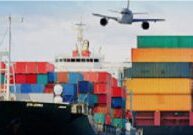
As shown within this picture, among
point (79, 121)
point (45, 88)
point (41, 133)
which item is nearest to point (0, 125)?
point (41, 133)

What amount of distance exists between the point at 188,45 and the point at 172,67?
337 cm

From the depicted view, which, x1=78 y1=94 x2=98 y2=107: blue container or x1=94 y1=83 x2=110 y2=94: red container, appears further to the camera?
x1=94 y1=83 x2=110 y2=94: red container

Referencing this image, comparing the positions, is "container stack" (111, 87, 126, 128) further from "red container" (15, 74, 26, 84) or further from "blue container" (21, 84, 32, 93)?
"blue container" (21, 84, 32, 93)

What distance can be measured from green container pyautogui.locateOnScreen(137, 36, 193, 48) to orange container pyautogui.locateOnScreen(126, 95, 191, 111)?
234 inches

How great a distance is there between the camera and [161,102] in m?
87.9

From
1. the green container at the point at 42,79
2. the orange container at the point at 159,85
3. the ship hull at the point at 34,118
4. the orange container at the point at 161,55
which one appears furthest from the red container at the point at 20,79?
the orange container at the point at 161,55

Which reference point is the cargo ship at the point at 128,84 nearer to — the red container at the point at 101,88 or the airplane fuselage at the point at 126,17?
the red container at the point at 101,88

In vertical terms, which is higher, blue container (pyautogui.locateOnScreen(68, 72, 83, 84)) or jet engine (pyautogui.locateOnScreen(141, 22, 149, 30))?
jet engine (pyautogui.locateOnScreen(141, 22, 149, 30))

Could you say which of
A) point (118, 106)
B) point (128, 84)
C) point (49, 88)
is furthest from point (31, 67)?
point (128, 84)

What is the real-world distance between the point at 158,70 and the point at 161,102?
14.6 ft

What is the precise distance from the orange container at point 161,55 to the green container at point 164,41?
107cm

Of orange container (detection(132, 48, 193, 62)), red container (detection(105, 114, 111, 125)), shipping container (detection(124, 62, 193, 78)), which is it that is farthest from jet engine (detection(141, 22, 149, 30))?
orange container (detection(132, 48, 193, 62))

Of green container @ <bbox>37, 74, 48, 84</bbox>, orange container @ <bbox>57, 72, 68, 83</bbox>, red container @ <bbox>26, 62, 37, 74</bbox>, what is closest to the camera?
green container @ <bbox>37, 74, 48, 84</bbox>

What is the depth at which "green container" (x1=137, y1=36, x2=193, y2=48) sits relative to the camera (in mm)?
86438
